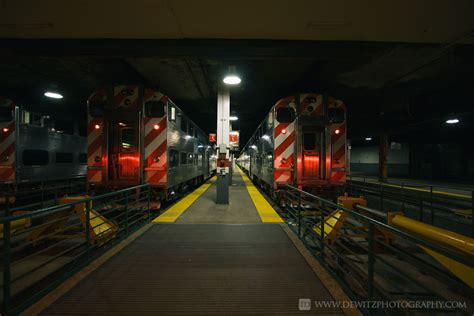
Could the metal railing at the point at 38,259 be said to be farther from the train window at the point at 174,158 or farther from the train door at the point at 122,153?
the train window at the point at 174,158

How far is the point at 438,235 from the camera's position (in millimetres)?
2121

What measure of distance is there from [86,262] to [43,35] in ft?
13.8

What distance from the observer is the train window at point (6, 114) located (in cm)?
667

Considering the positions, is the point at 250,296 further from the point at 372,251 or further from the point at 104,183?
the point at 104,183

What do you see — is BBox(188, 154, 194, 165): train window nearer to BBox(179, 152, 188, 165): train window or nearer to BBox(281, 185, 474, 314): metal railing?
BBox(179, 152, 188, 165): train window

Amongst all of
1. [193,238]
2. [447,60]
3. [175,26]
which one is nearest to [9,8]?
[175,26]

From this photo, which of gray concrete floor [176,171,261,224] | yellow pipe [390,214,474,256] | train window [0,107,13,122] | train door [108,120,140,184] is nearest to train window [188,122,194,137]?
train door [108,120,140,184]

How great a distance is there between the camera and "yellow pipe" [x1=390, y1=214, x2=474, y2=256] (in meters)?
1.86

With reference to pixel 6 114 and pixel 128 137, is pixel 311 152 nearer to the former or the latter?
pixel 128 137

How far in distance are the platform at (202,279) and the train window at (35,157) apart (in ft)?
21.9

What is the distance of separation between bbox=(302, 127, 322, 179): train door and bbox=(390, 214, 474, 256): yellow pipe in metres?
3.53

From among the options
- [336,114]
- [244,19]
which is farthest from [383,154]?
[244,19]

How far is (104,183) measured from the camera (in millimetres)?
5348

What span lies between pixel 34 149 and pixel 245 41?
8496 millimetres
